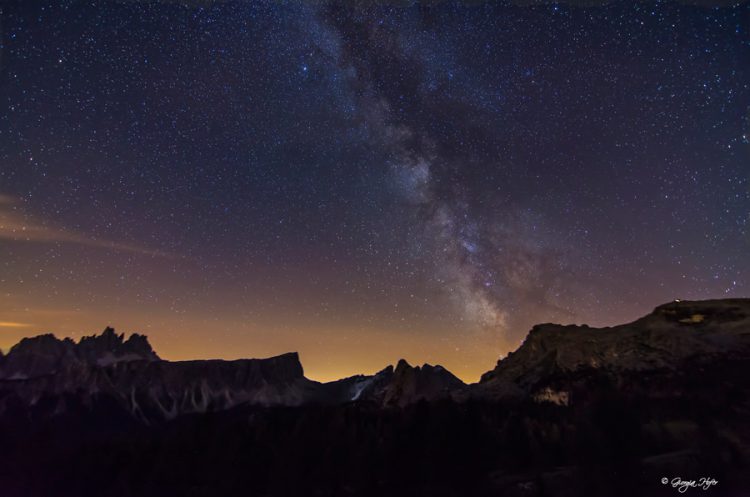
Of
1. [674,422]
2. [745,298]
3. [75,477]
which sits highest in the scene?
[745,298]

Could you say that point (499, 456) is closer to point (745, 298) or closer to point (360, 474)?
point (360, 474)

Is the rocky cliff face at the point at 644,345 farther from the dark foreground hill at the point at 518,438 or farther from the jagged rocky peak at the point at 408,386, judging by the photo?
the jagged rocky peak at the point at 408,386

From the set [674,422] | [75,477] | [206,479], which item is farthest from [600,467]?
[75,477]

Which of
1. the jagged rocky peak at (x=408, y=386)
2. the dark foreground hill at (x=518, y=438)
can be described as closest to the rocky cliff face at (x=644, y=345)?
the dark foreground hill at (x=518, y=438)

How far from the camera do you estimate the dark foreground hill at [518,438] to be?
7169 centimetres

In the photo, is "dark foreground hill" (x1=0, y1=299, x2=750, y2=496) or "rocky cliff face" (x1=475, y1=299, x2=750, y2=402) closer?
"dark foreground hill" (x1=0, y1=299, x2=750, y2=496)

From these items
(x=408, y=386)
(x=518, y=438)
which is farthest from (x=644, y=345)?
(x=408, y=386)

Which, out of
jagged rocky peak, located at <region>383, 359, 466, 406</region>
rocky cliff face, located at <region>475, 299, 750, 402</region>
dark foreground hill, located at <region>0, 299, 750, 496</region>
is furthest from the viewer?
jagged rocky peak, located at <region>383, 359, 466, 406</region>

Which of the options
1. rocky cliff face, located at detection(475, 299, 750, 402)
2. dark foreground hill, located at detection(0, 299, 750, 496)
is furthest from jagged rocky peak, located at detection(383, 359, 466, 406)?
rocky cliff face, located at detection(475, 299, 750, 402)

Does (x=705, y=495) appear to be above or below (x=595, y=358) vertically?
below

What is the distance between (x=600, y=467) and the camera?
7362 centimetres

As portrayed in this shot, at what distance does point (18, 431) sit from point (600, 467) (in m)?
244

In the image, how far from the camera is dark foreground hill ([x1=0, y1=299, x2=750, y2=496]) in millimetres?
71688

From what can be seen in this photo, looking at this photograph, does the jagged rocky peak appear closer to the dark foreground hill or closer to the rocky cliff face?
the dark foreground hill
